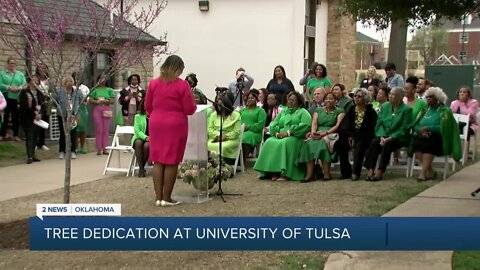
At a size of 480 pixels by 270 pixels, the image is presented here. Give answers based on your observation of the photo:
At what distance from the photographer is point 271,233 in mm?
4117

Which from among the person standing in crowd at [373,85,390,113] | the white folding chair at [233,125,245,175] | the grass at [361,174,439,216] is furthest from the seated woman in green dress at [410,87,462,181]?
the white folding chair at [233,125,245,175]

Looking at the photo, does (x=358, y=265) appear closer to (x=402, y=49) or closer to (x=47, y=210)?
(x=47, y=210)

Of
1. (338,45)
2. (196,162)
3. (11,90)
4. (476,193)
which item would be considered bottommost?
(476,193)

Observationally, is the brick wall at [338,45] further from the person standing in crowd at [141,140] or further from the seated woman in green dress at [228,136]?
the person standing in crowd at [141,140]

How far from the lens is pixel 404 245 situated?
413 cm

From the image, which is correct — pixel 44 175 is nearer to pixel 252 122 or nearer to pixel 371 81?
pixel 252 122

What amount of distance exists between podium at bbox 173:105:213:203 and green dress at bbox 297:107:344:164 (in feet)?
6.97

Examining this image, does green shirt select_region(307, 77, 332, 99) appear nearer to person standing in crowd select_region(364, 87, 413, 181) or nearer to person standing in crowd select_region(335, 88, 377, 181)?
person standing in crowd select_region(335, 88, 377, 181)

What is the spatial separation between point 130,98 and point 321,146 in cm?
594

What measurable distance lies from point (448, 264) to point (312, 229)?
189cm

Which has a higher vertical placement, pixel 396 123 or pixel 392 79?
pixel 392 79

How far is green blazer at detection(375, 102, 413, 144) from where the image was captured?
9.85 m

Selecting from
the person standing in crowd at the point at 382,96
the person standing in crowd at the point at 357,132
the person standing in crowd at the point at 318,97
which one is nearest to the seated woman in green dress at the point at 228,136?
the person standing in crowd at the point at 318,97

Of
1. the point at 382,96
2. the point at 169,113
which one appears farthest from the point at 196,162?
the point at 382,96
